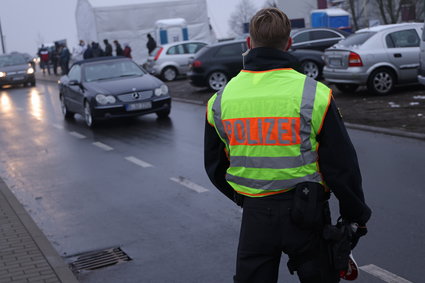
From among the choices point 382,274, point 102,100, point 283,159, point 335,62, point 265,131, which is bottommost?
point 382,274

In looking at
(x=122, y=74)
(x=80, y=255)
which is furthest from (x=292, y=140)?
(x=122, y=74)

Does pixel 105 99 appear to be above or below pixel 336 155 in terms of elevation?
below

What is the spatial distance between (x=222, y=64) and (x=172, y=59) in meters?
6.86

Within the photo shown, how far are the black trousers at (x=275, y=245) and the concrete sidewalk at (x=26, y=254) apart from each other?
2.67 metres

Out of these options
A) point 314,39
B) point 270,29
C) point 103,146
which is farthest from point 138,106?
point 270,29

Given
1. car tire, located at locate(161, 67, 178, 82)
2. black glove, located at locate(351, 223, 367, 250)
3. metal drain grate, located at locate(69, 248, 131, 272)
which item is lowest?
car tire, located at locate(161, 67, 178, 82)

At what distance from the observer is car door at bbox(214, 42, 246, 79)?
21047mm

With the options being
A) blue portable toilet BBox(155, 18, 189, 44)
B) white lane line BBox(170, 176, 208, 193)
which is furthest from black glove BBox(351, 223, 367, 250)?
blue portable toilet BBox(155, 18, 189, 44)

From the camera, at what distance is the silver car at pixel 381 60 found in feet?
51.5

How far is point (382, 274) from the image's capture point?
16.7ft

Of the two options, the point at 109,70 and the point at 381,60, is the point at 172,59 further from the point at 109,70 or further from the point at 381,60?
the point at 381,60

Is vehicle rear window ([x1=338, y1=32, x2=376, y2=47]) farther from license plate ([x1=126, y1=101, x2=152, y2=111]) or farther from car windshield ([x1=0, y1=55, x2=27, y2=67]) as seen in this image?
car windshield ([x1=0, y1=55, x2=27, y2=67])

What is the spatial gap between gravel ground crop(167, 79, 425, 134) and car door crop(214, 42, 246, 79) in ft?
8.97

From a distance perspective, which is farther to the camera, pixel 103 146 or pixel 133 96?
pixel 133 96
